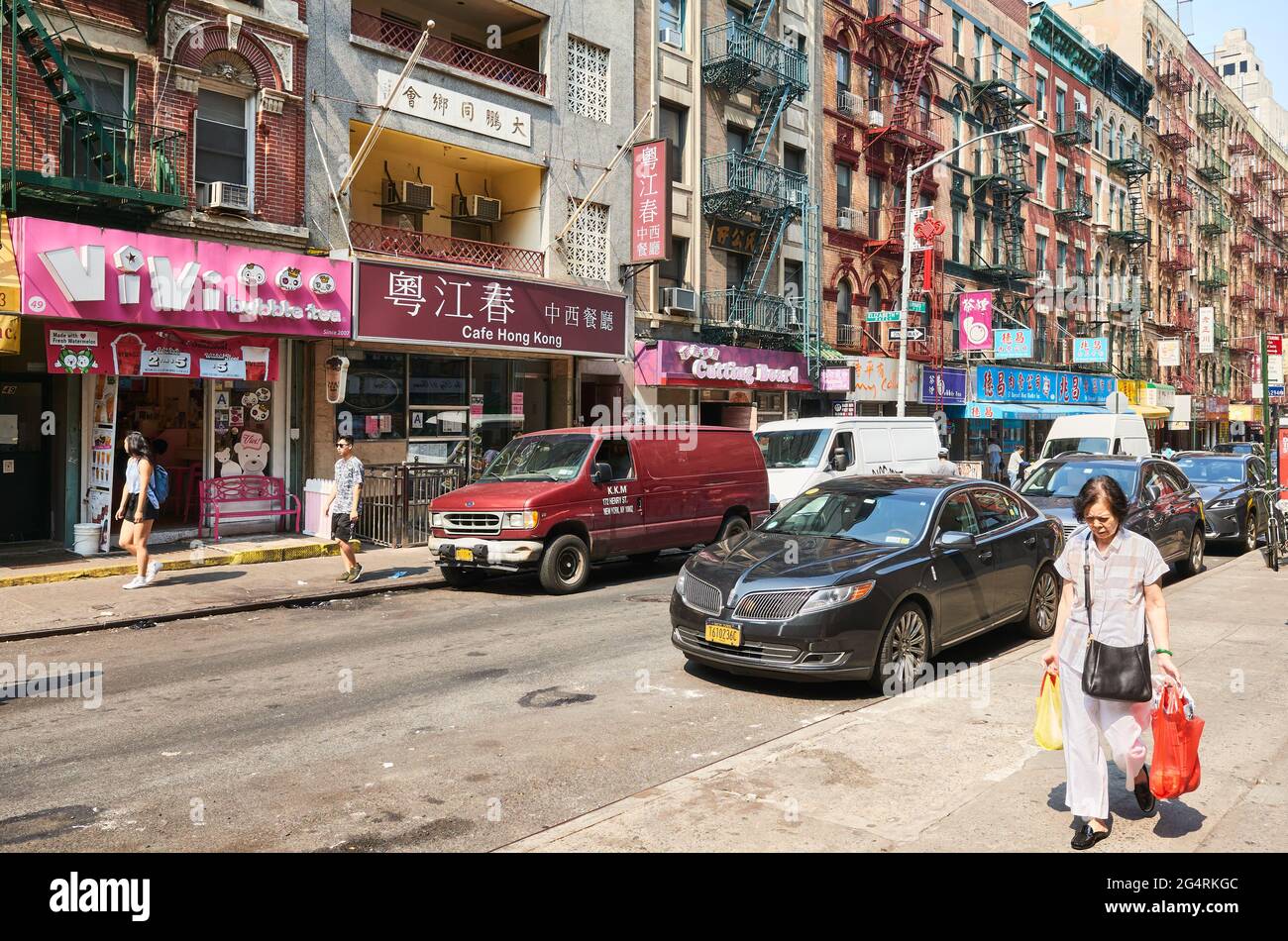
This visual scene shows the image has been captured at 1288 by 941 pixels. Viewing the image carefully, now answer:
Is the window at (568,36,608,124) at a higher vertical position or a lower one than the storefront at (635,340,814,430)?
higher

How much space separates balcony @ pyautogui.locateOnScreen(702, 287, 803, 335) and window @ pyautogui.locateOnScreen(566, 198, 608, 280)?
391cm

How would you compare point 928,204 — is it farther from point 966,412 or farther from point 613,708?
point 613,708

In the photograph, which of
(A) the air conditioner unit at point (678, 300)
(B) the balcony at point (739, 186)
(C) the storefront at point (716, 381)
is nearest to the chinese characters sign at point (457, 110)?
(A) the air conditioner unit at point (678, 300)

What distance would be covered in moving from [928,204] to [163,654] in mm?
31507

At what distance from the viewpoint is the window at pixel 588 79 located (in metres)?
22.1

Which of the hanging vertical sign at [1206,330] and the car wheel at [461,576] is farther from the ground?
the hanging vertical sign at [1206,330]

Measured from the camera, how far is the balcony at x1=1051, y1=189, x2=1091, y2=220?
43688 millimetres

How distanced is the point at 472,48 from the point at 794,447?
36.0 ft

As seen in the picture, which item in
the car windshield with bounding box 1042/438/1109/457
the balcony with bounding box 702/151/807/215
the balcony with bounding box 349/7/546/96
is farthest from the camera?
the balcony with bounding box 702/151/807/215

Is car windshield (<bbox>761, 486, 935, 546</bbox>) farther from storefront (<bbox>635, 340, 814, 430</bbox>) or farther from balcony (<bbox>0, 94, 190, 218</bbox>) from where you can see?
storefront (<bbox>635, 340, 814, 430</bbox>)

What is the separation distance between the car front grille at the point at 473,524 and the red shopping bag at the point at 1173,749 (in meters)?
8.92

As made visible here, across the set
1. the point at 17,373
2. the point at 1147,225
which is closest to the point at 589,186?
the point at 17,373

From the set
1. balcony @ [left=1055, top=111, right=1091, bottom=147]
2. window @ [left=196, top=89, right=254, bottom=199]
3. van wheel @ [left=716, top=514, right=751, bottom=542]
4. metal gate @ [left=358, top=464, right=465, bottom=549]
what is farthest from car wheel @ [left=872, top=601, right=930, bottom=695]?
balcony @ [left=1055, top=111, right=1091, bottom=147]

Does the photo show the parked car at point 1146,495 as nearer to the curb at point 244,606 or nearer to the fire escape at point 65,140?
the curb at point 244,606
